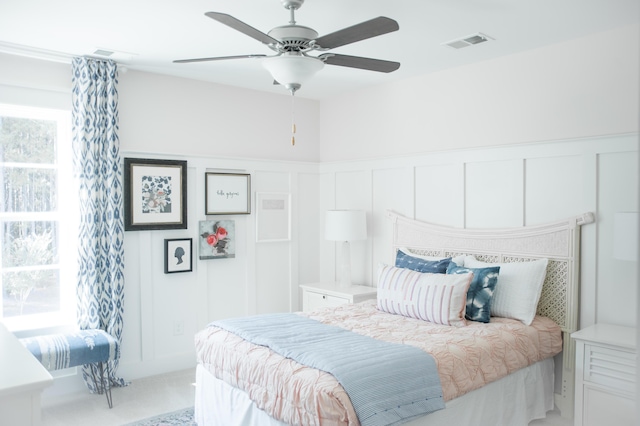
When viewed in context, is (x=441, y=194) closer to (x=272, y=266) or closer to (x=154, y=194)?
(x=272, y=266)

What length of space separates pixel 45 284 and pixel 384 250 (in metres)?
2.93

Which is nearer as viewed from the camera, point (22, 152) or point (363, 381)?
point (363, 381)

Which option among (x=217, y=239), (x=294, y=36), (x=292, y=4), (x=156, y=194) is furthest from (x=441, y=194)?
(x=156, y=194)

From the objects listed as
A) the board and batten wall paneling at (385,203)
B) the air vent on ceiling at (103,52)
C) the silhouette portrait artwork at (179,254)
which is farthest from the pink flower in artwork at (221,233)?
the air vent on ceiling at (103,52)

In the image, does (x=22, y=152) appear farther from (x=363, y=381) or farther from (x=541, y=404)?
(x=541, y=404)

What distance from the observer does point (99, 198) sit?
4035 millimetres

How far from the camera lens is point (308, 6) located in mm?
2918

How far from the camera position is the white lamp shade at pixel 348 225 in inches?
187

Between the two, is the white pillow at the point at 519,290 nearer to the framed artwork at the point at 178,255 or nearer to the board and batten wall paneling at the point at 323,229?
the board and batten wall paneling at the point at 323,229

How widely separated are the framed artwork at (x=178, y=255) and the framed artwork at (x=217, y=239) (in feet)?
0.40

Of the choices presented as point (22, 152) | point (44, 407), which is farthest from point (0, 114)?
point (44, 407)

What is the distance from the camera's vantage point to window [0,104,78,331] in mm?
3865

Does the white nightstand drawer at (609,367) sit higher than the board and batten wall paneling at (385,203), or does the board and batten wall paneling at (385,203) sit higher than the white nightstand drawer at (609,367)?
the board and batten wall paneling at (385,203)

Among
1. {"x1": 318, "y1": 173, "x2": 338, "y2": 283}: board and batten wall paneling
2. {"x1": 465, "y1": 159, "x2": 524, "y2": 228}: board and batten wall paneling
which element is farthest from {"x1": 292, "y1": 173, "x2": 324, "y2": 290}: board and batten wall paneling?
{"x1": 465, "y1": 159, "x2": 524, "y2": 228}: board and batten wall paneling
